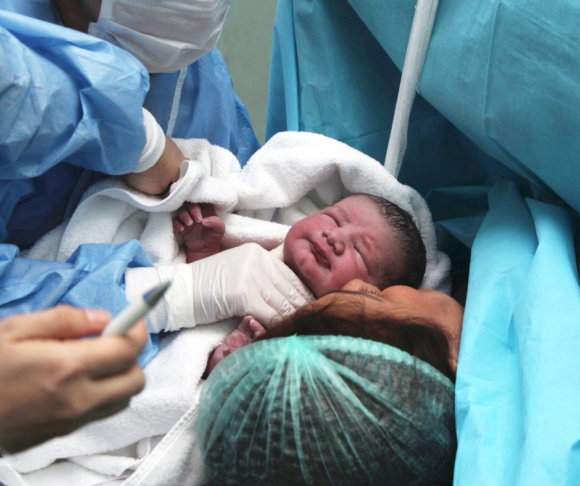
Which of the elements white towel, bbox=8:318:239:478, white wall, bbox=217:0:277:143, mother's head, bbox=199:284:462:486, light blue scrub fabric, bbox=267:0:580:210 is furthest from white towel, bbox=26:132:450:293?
white wall, bbox=217:0:277:143

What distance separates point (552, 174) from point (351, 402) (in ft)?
1.38

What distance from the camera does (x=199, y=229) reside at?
0.90m

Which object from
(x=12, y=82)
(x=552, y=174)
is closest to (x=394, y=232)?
(x=552, y=174)

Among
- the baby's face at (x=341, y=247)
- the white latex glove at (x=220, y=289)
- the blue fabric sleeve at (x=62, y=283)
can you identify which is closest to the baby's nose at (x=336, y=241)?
the baby's face at (x=341, y=247)

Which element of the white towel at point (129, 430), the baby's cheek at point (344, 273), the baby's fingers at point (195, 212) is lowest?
the white towel at point (129, 430)

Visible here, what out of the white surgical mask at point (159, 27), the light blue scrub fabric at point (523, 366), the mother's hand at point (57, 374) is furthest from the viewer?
the white surgical mask at point (159, 27)

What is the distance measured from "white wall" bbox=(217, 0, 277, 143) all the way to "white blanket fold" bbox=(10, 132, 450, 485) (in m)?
0.96

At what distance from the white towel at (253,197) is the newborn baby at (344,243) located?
→ 32mm

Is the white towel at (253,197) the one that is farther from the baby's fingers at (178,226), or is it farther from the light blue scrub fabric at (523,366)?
the light blue scrub fabric at (523,366)

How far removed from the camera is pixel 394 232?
36.6 inches

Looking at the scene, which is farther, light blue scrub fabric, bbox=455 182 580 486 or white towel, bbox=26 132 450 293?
white towel, bbox=26 132 450 293

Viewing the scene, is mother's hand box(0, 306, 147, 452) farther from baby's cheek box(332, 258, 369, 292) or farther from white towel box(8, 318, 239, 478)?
baby's cheek box(332, 258, 369, 292)

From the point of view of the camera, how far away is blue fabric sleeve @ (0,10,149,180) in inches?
23.1

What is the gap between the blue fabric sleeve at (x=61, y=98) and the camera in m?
0.59
